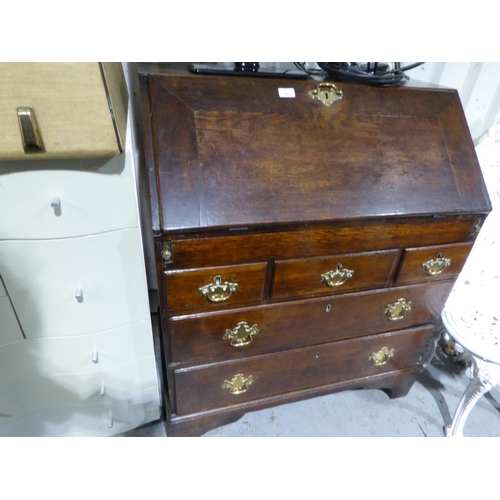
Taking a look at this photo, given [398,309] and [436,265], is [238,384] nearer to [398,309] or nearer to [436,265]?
[398,309]

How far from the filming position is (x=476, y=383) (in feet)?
3.50

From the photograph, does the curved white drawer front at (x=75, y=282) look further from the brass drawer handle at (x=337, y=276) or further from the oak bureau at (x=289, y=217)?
the brass drawer handle at (x=337, y=276)

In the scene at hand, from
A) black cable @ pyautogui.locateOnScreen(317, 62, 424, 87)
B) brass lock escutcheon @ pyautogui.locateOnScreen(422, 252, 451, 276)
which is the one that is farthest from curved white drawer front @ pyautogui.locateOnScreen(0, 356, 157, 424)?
black cable @ pyautogui.locateOnScreen(317, 62, 424, 87)

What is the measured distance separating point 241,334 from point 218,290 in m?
0.17

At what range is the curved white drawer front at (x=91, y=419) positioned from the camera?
0.94 meters

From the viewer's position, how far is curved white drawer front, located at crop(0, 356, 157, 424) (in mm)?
872

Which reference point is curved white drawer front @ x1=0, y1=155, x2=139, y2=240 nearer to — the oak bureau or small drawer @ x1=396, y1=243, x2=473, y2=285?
the oak bureau

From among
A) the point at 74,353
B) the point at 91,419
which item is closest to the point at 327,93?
the point at 74,353

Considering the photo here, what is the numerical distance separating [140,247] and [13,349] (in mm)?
386

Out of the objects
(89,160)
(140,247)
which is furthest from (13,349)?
(89,160)

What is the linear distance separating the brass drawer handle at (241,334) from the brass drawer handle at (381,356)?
46 centimetres

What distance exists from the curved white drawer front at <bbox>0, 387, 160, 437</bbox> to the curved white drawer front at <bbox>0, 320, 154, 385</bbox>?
157 mm

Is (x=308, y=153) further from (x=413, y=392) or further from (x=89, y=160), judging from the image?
(x=413, y=392)

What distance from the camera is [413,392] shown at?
4.55ft
